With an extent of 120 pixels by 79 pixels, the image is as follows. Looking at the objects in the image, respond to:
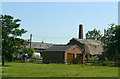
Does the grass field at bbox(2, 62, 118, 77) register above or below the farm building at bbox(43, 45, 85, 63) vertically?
below

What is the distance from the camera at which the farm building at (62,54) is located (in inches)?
1999

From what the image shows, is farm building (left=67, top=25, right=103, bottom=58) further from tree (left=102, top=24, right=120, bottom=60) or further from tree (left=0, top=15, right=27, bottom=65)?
tree (left=0, top=15, right=27, bottom=65)

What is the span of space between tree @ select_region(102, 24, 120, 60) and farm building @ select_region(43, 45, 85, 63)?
31.8 ft

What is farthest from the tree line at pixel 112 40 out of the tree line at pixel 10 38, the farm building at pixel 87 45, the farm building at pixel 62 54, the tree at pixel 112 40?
the farm building at pixel 87 45

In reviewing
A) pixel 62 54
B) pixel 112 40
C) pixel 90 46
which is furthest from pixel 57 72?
pixel 90 46

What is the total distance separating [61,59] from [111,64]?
47.2ft

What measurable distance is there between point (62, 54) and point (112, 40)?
1374 cm

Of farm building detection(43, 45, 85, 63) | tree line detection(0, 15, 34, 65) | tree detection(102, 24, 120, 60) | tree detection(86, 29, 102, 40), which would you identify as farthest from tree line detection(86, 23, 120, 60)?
tree detection(86, 29, 102, 40)

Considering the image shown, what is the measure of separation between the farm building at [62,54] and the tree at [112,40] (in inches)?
381

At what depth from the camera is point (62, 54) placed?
167 ft

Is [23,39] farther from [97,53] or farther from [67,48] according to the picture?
[97,53]

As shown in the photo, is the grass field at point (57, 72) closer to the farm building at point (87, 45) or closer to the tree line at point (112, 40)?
the tree line at point (112, 40)

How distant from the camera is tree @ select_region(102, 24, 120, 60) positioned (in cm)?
4044

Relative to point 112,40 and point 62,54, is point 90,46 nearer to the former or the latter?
point 62,54
